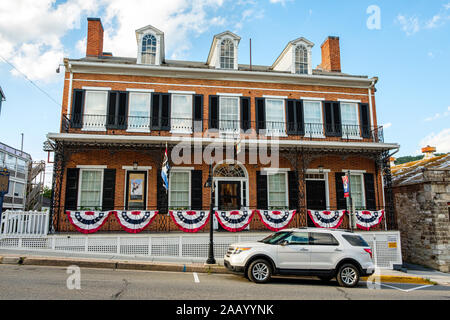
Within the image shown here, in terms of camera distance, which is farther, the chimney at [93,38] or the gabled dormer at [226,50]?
the chimney at [93,38]

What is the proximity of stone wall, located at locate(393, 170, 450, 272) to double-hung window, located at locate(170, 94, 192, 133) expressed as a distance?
1109cm

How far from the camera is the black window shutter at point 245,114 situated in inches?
590

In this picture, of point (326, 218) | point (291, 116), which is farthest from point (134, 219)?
point (291, 116)

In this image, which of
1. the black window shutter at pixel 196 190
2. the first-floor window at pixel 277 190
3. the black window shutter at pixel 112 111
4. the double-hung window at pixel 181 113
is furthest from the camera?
the first-floor window at pixel 277 190

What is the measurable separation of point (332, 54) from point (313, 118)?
4.96 m

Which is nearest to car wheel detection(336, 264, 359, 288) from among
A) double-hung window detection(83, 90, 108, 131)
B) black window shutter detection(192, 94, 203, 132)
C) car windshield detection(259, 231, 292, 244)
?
car windshield detection(259, 231, 292, 244)

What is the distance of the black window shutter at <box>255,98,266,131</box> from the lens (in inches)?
594

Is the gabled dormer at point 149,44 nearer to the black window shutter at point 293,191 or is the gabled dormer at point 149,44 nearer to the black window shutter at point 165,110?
the black window shutter at point 165,110

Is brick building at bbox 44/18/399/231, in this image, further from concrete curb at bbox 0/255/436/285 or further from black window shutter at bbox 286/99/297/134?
concrete curb at bbox 0/255/436/285

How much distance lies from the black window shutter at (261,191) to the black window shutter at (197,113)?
3.54m

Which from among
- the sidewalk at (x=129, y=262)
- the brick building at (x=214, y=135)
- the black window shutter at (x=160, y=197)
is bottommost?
the sidewalk at (x=129, y=262)

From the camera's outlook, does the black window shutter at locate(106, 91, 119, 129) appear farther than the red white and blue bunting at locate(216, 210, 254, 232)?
Yes

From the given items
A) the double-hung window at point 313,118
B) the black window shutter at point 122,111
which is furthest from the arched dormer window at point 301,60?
the black window shutter at point 122,111

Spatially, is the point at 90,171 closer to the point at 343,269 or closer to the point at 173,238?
the point at 173,238
